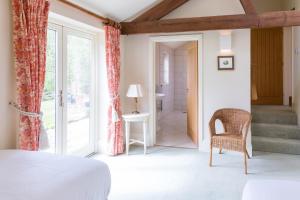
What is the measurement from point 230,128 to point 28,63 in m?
3.30

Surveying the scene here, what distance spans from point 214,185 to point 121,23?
316 centimetres

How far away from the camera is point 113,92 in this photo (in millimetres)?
4340

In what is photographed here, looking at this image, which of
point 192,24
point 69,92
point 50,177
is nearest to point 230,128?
point 192,24

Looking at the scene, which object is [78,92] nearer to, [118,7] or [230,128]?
[118,7]

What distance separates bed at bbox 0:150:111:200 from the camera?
56.6 inches

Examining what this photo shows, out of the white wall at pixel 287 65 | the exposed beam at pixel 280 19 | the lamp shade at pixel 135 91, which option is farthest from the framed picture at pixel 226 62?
the white wall at pixel 287 65

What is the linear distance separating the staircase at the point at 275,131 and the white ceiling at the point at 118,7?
10.1 feet

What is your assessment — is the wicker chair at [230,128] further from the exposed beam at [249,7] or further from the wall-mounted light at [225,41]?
the exposed beam at [249,7]

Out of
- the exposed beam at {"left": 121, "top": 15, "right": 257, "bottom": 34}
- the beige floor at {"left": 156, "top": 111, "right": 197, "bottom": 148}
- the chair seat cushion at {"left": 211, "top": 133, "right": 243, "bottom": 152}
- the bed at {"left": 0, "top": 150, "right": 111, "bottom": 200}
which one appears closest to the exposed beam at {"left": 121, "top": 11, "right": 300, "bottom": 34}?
the exposed beam at {"left": 121, "top": 15, "right": 257, "bottom": 34}

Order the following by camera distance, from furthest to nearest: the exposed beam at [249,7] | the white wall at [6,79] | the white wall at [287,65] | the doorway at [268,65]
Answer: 1. the doorway at [268,65]
2. the white wall at [287,65]
3. the exposed beam at [249,7]
4. the white wall at [6,79]

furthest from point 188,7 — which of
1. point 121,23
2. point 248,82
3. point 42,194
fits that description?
point 42,194

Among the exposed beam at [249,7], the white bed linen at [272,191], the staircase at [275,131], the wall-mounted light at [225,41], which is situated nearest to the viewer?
the white bed linen at [272,191]

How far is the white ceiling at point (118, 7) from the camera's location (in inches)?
149

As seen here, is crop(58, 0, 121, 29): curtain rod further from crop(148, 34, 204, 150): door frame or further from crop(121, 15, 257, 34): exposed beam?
crop(148, 34, 204, 150): door frame
